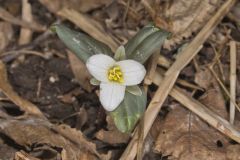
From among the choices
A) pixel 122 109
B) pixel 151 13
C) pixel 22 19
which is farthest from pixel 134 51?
pixel 22 19

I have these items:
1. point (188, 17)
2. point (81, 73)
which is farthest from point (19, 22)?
point (188, 17)

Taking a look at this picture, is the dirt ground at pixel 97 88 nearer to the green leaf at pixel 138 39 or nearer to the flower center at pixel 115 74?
the green leaf at pixel 138 39

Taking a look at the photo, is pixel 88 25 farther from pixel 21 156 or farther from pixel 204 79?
pixel 21 156

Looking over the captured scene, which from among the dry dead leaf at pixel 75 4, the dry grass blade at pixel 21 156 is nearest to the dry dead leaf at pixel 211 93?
the dry dead leaf at pixel 75 4

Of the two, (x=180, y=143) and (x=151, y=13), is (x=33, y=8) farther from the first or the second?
(x=180, y=143)

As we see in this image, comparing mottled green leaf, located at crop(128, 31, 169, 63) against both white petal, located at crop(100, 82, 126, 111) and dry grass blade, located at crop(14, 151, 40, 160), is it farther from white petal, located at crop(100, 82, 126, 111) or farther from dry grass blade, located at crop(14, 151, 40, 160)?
dry grass blade, located at crop(14, 151, 40, 160)
